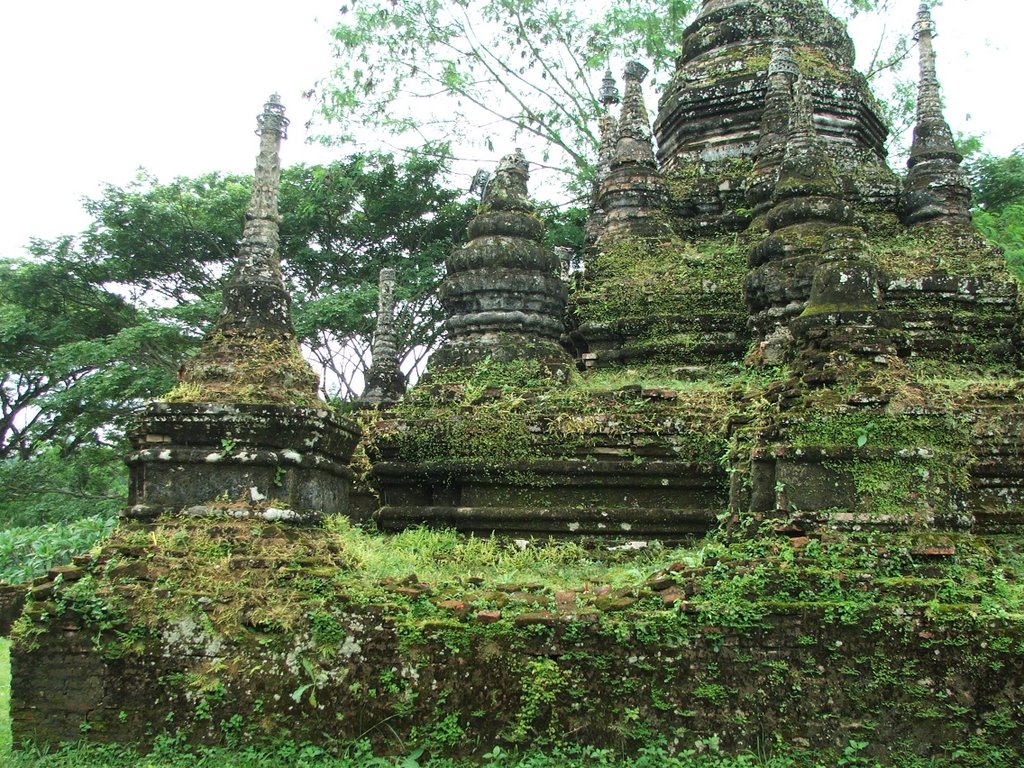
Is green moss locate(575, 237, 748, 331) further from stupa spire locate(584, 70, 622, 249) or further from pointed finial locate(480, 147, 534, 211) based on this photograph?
pointed finial locate(480, 147, 534, 211)

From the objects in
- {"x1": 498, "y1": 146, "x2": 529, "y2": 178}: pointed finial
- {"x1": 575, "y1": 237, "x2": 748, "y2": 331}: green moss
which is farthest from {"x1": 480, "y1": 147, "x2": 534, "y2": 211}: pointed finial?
{"x1": 575, "y1": 237, "x2": 748, "y2": 331}: green moss

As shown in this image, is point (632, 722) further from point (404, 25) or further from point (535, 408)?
point (404, 25)

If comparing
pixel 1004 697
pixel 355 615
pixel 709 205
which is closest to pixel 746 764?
pixel 1004 697

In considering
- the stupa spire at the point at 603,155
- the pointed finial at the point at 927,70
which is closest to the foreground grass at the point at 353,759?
the stupa spire at the point at 603,155

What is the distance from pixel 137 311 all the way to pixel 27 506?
200 inches

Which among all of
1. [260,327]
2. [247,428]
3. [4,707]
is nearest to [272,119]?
[260,327]

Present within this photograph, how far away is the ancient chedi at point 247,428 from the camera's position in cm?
561

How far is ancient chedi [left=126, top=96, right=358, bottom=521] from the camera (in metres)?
5.61

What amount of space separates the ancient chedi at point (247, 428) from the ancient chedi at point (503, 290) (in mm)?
2023

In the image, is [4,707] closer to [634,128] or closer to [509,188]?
[509,188]

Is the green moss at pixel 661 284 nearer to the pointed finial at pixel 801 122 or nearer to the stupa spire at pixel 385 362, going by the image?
the pointed finial at pixel 801 122

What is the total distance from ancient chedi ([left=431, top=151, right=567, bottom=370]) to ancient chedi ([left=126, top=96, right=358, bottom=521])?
6.64 feet

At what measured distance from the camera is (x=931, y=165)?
1073 cm

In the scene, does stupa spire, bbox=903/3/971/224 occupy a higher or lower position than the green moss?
higher
